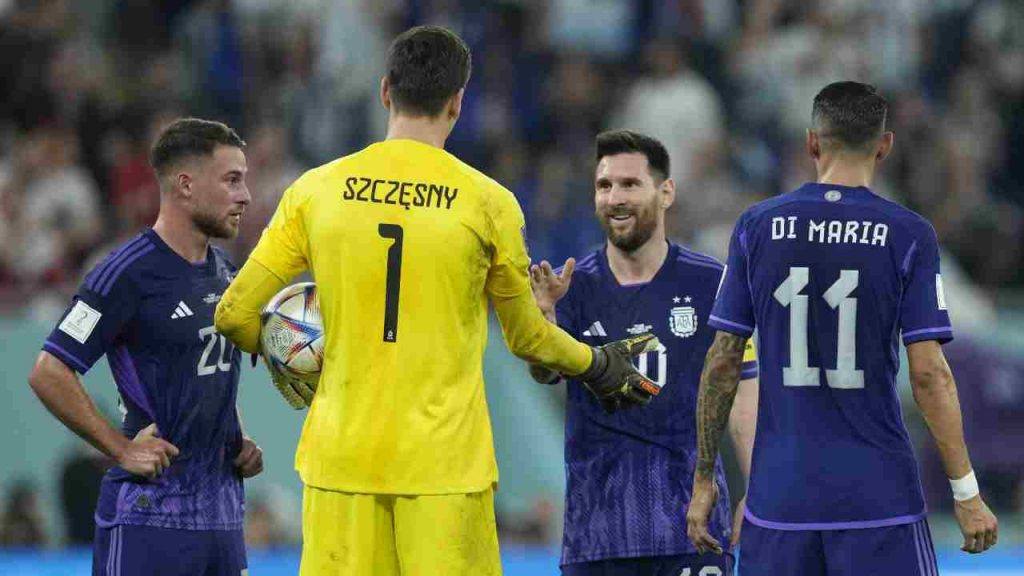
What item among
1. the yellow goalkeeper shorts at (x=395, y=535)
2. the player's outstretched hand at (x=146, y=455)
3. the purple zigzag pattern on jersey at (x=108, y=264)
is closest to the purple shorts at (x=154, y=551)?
the player's outstretched hand at (x=146, y=455)

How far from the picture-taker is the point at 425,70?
215 inches

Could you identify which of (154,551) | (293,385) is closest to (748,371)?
(293,385)

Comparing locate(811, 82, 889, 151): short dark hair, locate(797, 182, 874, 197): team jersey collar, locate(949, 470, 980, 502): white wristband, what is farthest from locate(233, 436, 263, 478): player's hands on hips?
locate(949, 470, 980, 502): white wristband

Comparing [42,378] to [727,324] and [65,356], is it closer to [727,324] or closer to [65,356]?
[65,356]

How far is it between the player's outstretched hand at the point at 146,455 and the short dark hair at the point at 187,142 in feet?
3.49

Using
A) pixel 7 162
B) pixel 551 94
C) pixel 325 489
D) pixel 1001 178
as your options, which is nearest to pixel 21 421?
pixel 7 162

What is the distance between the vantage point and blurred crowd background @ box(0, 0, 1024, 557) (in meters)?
13.0

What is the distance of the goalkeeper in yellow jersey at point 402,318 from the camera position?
5.39 meters

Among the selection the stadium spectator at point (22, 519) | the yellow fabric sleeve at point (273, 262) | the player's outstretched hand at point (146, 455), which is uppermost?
the yellow fabric sleeve at point (273, 262)

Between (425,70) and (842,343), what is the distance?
A: 167cm

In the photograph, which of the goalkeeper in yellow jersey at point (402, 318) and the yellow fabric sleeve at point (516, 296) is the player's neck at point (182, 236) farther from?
the yellow fabric sleeve at point (516, 296)

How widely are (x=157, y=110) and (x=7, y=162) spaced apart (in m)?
1.28

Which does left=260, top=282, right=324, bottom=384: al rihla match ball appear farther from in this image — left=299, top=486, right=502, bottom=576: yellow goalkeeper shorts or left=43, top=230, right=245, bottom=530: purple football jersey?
left=43, top=230, right=245, bottom=530: purple football jersey

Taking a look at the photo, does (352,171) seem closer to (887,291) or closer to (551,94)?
(887,291)
